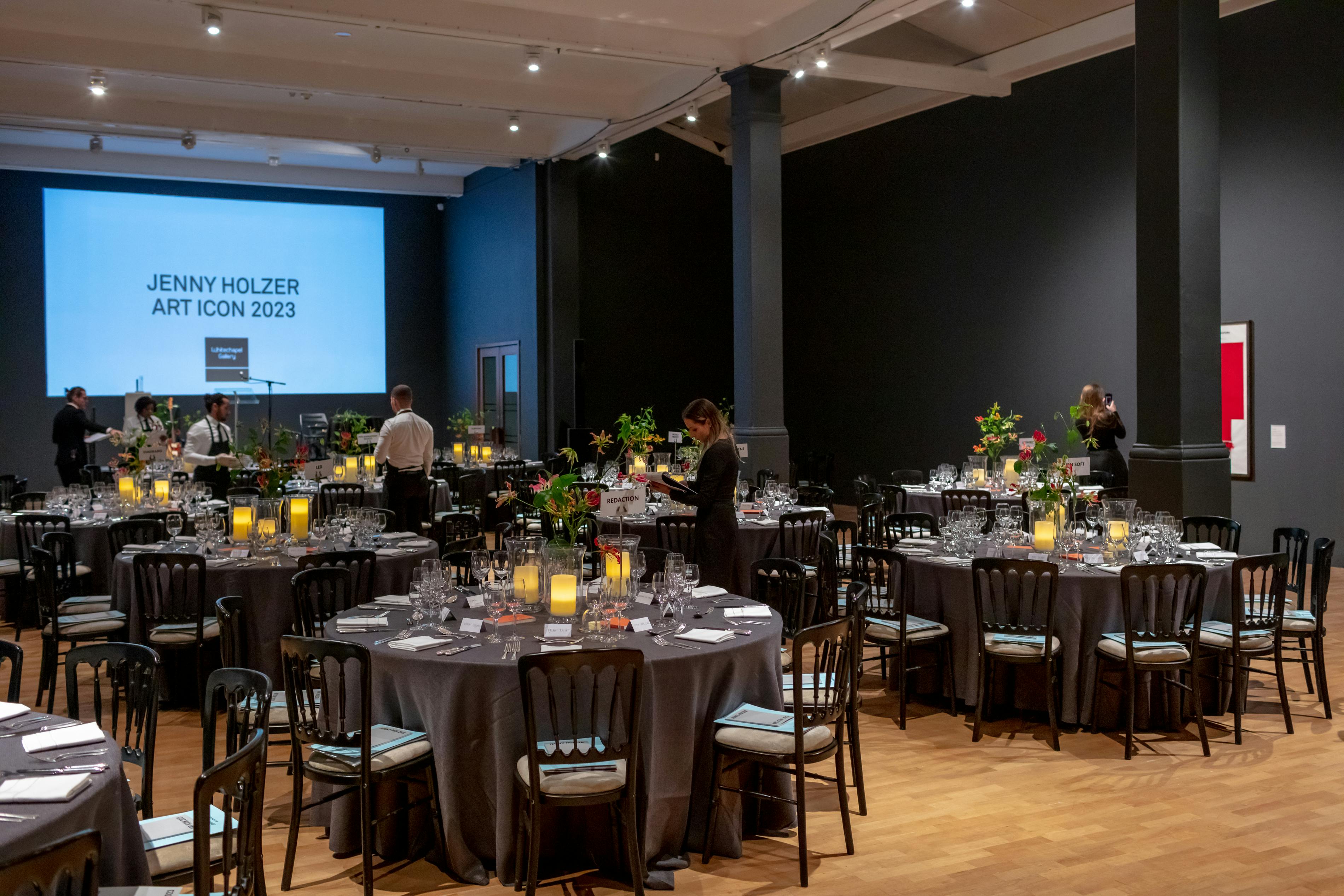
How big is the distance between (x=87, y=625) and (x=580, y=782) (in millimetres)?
3998

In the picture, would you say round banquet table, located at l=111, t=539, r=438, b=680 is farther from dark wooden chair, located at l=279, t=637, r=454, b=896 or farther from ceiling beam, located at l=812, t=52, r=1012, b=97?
ceiling beam, located at l=812, t=52, r=1012, b=97

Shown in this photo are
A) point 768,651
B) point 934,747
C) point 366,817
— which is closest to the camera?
point 366,817

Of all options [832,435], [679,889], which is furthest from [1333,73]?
[679,889]

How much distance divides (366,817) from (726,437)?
3248 mm

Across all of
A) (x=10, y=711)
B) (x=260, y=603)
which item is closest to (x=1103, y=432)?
(x=260, y=603)

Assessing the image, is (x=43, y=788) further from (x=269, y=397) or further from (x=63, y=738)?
(x=269, y=397)

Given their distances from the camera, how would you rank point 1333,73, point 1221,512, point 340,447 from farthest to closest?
point 340,447
point 1333,73
point 1221,512

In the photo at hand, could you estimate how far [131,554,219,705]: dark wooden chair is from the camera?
19.3 ft

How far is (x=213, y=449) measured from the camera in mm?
10133

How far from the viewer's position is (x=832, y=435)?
16.0m

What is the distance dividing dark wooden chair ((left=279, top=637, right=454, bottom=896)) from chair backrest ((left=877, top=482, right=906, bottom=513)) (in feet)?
19.8

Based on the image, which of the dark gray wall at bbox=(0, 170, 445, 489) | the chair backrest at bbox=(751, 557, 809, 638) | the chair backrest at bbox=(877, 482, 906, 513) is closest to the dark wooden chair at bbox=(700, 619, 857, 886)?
the chair backrest at bbox=(751, 557, 809, 638)

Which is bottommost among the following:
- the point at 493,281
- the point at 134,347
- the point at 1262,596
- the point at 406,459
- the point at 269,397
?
the point at 1262,596

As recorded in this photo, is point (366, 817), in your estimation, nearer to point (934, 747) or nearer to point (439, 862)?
point (439, 862)
